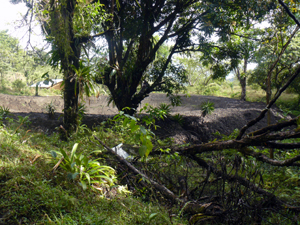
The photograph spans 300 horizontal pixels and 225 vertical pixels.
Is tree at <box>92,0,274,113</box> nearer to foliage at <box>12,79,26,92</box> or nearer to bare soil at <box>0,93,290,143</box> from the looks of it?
bare soil at <box>0,93,290,143</box>

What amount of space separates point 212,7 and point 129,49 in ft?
10.3

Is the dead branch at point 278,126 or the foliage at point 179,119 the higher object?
the dead branch at point 278,126

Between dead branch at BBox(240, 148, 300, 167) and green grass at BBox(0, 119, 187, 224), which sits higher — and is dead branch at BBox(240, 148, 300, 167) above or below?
above

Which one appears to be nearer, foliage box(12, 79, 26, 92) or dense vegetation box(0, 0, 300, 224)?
dense vegetation box(0, 0, 300, 224)

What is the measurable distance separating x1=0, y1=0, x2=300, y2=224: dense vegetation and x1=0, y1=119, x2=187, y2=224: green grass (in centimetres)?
1

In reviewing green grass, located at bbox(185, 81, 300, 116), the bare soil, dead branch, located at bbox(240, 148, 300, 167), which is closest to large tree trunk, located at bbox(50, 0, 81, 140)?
the bare soil

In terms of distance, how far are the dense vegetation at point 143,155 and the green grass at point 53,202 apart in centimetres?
1

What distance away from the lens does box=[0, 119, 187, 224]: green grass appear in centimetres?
171

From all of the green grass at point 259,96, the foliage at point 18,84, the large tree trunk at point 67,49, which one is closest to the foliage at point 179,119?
the green grass at point 259,96

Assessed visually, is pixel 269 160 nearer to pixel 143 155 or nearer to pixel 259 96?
pixel 143 155

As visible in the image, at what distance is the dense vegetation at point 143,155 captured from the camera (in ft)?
6.55

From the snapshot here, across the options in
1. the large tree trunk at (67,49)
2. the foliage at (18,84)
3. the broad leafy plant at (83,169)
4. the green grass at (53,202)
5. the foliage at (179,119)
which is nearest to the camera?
the green grass at (53,202)

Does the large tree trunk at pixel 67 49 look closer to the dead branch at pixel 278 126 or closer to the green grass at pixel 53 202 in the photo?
the green grass at pixel 53 202

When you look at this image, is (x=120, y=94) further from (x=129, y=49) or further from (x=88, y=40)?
(x=88, y=40)
